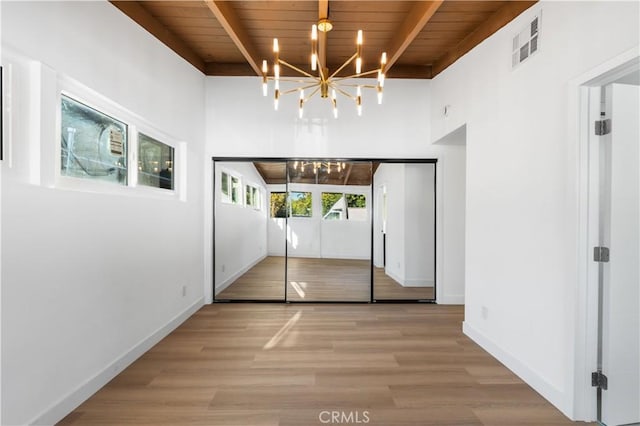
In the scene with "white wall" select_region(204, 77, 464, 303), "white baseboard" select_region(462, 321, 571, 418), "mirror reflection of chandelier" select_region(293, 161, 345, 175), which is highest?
"white wall" select_region(204, 77, 464, 303)

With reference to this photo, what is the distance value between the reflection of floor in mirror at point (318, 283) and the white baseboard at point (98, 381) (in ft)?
4.25

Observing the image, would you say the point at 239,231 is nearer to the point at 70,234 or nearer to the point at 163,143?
the point at 163,143

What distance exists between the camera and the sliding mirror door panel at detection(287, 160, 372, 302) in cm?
455

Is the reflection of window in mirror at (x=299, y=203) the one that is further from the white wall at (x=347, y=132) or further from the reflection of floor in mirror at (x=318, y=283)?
the reflection of floor in mirror at (x=318, y=283)

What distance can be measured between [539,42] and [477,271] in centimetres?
205

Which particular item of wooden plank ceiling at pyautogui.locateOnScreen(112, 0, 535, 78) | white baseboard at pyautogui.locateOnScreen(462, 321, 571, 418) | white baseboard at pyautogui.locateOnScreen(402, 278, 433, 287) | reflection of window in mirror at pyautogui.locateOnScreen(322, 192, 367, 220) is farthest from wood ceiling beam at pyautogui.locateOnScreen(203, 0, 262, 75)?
white baseboard at pyautogui.locateOnScreen(462, 321, 571, 418)

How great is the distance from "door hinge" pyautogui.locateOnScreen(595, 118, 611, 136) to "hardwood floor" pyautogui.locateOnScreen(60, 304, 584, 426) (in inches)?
71.8

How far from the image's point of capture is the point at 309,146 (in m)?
4.50

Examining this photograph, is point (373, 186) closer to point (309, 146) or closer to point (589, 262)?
point (309, 146)

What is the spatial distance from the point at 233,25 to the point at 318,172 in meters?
2.09

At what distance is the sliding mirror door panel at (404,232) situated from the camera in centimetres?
456

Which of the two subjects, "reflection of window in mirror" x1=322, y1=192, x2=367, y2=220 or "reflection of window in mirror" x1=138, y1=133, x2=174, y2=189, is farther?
"reflection of window in mirror" x1=322, y1=192, x2=367, y2=220
